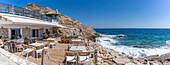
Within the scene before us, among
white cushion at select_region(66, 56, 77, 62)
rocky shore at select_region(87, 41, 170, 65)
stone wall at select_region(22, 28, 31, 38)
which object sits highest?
stone wall at select_region(22, 28, 31, 38)

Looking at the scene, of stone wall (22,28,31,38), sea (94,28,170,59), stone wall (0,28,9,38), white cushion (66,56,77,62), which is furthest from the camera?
sea (94,28,170,59)

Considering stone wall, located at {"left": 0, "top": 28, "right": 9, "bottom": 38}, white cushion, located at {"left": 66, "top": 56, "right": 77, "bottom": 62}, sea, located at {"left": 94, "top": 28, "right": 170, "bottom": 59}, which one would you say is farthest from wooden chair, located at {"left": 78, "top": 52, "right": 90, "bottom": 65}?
sea, located at {"left": 94, "top": 28, "right": 170, "bottom": 59}

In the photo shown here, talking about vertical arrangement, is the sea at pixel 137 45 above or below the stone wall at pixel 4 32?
below

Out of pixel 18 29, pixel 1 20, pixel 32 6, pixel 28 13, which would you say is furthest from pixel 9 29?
pixel 32 6

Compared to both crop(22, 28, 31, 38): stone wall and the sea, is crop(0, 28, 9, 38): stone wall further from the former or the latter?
the sea

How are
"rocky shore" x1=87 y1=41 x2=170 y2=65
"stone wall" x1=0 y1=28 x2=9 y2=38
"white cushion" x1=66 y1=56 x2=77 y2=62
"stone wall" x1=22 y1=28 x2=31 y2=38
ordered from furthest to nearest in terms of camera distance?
"stone wall" x1=22 y1=28 x2=31 y2=38
"stone wall" x1=0 y1=28 x2=9 y2=38
"rocky shore" x1=87 y1=41 x2=170 y2=65
"white cushion" x1=66 y1=56 x2=77 y2=62

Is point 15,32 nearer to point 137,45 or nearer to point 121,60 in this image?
point 121,60

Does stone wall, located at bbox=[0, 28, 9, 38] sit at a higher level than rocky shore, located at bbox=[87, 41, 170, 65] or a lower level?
higher

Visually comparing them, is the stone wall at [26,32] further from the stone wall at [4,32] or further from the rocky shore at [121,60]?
the rocky shore at [121,60]

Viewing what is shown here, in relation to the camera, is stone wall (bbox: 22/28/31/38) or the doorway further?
stone wall (bbox: 22/28/31/38)

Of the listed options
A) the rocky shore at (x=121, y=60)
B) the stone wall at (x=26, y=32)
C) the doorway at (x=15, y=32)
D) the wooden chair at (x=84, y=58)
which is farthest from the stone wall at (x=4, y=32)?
the rocky shore at (x=121, y=60)

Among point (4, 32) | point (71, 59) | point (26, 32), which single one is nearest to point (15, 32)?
point (4, 32)

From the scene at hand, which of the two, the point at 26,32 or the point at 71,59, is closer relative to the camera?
the point at 71,59

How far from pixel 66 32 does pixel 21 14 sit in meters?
12.3
